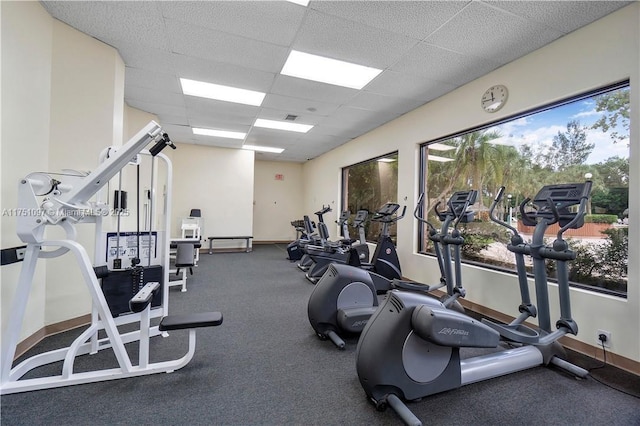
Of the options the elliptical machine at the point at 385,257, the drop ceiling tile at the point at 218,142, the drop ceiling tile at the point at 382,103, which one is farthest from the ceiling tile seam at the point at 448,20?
the drop ceiling tile at the point at 218,142

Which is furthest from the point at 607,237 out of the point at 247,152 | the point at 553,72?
the point at 247,152

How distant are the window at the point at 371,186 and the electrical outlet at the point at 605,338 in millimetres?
3058

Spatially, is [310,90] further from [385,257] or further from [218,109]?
[385,257]

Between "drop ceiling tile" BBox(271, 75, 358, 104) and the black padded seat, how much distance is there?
2990 mm

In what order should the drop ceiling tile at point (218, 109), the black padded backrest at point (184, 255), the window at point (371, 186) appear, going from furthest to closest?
the window at point (371, 186) < the drop ceiling tile at point (218, 109) < the black padded backrest at point (184, 255)

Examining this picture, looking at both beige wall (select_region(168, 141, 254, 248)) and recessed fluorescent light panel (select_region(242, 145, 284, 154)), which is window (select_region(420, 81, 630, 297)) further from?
beige wall (select_region(168, 141, 254, 248))

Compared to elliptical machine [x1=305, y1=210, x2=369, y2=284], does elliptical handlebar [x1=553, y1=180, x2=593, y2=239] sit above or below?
above

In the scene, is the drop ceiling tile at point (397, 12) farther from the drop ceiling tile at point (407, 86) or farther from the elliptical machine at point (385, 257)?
the elliptical machine at point (385, 257)

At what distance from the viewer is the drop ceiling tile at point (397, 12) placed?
231 cm


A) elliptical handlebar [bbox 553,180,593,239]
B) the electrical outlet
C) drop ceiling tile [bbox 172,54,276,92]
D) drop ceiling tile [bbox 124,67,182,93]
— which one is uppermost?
drop ceiling tile [bbox 124,67,182,93]

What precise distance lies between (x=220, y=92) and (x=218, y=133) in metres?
2.40

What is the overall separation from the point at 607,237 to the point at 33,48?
5258mm

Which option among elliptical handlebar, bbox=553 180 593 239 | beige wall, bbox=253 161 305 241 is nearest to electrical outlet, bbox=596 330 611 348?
elliptical handlebar, bbox=553 180 593 239

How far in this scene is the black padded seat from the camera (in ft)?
6.43
